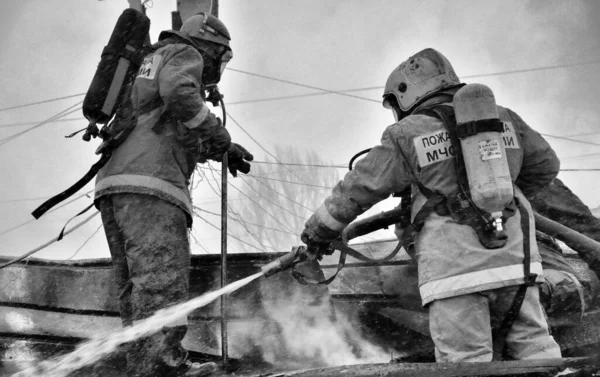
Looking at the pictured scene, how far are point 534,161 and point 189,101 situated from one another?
6.53 ft

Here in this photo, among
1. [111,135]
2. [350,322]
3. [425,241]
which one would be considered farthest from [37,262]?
[425,241]

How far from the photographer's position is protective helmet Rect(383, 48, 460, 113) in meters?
3.37

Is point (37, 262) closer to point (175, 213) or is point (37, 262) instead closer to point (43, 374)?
point (43, 374)

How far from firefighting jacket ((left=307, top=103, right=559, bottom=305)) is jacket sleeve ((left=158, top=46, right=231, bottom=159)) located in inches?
44.2

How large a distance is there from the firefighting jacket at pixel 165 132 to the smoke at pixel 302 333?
101 centimetres

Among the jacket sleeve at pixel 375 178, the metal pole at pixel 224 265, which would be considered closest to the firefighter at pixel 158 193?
the metal pole at pixel 224 265

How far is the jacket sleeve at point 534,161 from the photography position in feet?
10.9

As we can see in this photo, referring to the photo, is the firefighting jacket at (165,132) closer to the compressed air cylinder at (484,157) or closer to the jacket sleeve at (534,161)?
Result: the compressed air cylinder at (484,157)

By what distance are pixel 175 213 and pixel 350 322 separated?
1.45 m

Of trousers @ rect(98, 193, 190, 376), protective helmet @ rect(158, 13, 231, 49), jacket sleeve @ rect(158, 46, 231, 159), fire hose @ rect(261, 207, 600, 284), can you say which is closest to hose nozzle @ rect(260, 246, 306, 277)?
fire hose @ rect(261, 207, 600, 284)

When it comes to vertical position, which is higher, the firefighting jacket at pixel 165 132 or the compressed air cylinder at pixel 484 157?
the firefighting jacket at pixel 165 132

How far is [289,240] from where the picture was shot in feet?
107

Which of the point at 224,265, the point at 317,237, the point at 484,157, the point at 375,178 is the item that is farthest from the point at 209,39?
the point at 484,157

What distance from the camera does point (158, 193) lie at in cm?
395
